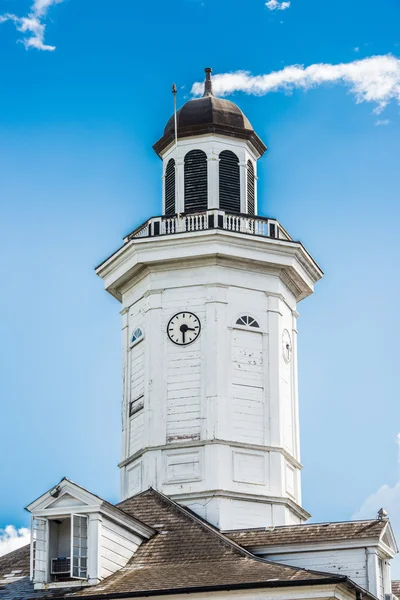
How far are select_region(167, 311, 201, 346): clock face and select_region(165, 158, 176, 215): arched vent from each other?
3.66 meters

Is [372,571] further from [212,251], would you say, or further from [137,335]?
[137,335]

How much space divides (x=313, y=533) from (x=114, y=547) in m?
4.55

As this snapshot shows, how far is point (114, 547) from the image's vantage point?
97.6 ft

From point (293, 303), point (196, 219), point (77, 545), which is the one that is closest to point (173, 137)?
point (196, 219)

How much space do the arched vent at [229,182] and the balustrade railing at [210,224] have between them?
2.11 ft

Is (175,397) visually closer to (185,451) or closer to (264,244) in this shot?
(185,451)

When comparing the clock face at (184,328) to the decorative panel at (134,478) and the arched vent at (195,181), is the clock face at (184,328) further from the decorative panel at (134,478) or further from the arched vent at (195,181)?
the decorative panel at (134,478)

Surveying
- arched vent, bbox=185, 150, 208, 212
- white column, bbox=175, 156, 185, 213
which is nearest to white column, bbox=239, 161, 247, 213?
arched vent, bbox=185, 150, 208, 212

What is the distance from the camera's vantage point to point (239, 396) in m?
35.0

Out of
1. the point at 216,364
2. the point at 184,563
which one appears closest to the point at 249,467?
the point at 216,364

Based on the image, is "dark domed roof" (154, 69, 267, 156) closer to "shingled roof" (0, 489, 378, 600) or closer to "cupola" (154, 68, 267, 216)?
"cupola" (154, 68, 267, 216)

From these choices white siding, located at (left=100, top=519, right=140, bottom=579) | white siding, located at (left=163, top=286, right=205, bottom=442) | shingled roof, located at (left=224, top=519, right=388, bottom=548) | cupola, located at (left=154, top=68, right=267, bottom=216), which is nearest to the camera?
white siding, located at (left=100, top=519, right=140, bottom=579)

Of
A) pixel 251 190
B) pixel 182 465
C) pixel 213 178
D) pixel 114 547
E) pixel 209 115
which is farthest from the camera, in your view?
pixel 251 190

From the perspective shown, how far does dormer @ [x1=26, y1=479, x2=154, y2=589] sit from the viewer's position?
29.0 m
